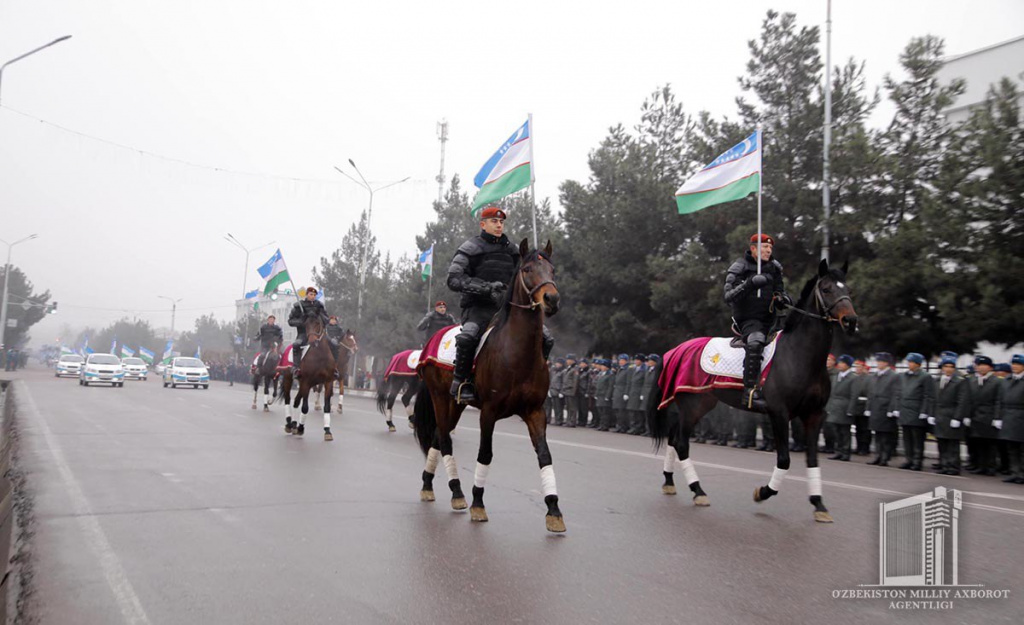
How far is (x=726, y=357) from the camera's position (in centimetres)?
909

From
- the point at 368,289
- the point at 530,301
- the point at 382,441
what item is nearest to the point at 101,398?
the point at 382,441

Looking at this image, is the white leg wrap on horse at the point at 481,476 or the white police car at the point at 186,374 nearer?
the white leg wrap on horse at the point at 481,476

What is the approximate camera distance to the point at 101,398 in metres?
24.9

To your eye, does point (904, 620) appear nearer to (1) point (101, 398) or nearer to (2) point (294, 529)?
(2) point (294, 529)

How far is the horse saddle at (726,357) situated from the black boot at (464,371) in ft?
10.6

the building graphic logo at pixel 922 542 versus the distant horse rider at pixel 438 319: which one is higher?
the distant horse rider at pixel 438 319

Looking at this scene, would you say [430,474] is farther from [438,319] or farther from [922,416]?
[922,416]

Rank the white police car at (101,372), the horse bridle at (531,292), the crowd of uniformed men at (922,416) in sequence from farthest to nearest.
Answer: the white police car at (101,372) < the crowd of uniformed men at (922,416) < the horse bridle at (531,292)

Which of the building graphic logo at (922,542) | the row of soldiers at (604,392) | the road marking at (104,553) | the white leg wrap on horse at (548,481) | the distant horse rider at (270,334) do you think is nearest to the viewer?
the road marking at (104,553)

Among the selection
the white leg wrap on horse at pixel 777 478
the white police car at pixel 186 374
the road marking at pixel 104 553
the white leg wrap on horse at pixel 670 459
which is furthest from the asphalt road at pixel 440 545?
the white police car at pixel 186 374

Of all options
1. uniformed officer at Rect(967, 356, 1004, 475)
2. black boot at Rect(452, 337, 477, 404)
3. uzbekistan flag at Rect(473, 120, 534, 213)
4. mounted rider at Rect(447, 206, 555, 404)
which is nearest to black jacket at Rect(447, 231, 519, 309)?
mounted rider at Rect(447, 206, 555, 404)

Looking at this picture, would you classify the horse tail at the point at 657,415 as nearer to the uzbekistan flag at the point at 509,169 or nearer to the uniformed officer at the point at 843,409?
the uzbekistan flag at the point at 509,169

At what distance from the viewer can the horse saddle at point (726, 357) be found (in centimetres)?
877

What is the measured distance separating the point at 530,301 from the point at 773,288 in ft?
11.4
